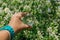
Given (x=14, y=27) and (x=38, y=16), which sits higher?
(x=14, y=27)

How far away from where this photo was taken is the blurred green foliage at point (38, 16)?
4547mm

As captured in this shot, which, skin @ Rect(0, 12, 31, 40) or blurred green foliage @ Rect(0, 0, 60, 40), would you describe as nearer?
skin @ Rect(0, 12, 31, 40)

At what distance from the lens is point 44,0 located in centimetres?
500

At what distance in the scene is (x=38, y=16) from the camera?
16.0 feet

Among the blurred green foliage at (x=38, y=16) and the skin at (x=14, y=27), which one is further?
the blurred green foliage at (x=38, y=16)

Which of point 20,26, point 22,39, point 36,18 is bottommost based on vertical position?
point 22,39

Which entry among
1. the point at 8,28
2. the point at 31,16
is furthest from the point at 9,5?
the point at 8,28

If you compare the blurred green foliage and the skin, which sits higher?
the skin

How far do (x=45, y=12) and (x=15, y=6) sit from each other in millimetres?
595

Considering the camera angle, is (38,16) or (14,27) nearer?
(14,27)

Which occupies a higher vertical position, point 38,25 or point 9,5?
point 9,5

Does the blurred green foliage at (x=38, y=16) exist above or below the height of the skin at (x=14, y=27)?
below

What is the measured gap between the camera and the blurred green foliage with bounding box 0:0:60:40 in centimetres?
455

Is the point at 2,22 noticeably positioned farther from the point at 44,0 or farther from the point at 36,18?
the point at 44,0
